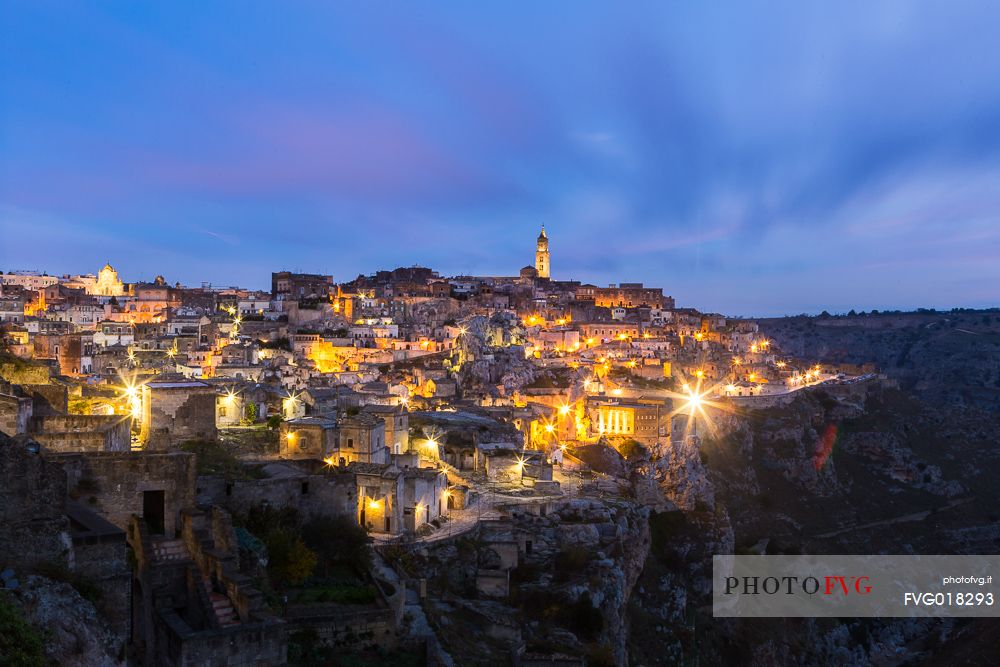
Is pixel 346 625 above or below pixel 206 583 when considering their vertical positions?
below

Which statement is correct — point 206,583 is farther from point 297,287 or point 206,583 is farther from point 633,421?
point 297,287

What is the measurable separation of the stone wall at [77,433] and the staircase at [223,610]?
187 inches

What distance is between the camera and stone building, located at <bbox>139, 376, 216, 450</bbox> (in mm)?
19391

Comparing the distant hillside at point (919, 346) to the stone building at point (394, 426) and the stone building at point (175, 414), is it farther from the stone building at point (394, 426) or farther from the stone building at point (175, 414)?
the stone building at point (175, 414)

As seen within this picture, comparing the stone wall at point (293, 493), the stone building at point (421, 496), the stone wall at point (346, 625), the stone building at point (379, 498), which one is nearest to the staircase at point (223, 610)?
the stone wall at point (346, 625)

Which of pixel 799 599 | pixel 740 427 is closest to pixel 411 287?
pixel 740 427

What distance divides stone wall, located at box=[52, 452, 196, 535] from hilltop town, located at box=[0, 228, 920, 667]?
0.04 metres

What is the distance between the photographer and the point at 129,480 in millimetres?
13297

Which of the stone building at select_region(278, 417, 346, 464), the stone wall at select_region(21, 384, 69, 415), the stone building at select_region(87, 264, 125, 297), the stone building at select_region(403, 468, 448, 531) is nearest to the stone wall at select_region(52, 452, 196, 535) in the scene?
the stone wall at select_region(21, 384, 69, 415)

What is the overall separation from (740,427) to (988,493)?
80.0 feet

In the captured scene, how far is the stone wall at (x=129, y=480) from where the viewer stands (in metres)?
12.9

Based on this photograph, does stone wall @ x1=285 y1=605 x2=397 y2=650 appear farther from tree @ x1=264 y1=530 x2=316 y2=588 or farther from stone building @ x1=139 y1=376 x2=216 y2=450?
stone building @ x1=139 y1=376 x2=216 y2=450

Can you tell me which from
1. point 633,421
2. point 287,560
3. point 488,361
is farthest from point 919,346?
point 287,560

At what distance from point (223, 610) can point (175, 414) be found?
9663 millimetres
